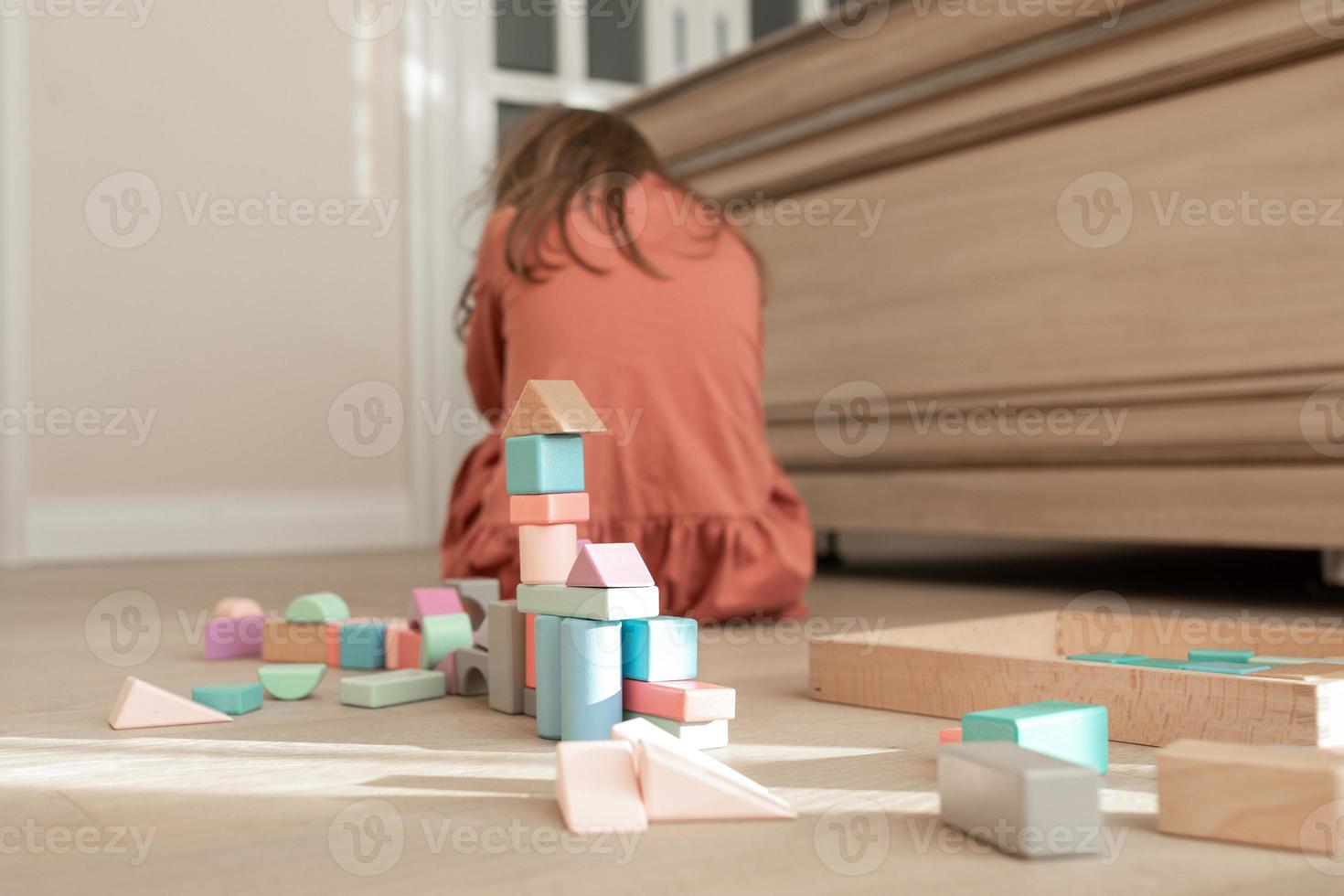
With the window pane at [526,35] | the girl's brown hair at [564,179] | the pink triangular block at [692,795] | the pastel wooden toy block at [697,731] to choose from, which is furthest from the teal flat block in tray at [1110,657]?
the window pane at [526,35]

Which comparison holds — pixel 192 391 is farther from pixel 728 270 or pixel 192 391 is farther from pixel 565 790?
pixel 565 790

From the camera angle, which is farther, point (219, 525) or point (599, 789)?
point (219, 525)

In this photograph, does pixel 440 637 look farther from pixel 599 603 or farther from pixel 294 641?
pixel 599 603

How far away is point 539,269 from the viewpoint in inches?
59.9

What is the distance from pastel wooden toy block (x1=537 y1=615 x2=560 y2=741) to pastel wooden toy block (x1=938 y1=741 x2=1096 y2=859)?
0.34 meters

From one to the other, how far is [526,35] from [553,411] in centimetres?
274

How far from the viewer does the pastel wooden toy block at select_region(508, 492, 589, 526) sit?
90 centimetres

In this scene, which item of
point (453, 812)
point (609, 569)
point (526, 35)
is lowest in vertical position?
point (453, 812)

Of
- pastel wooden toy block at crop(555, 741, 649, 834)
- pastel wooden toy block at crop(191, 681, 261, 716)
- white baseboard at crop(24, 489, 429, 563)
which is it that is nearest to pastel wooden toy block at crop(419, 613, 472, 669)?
pastel wooden toy block at crop(191, 681, 261, 716)

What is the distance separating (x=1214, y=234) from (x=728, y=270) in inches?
24.0

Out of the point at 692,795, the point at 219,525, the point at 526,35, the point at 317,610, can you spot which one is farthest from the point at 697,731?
the point at 526,35

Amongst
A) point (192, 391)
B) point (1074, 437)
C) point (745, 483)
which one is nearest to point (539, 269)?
point (745, 483)

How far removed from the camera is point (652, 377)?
150 cm

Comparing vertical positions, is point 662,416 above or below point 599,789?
above
